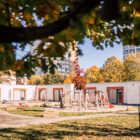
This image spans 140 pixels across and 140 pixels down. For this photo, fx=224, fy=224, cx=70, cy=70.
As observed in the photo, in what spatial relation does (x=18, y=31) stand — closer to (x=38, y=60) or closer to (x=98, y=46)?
(x=38, y=60)

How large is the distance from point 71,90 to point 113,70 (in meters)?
17.7

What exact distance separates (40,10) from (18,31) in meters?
0.79

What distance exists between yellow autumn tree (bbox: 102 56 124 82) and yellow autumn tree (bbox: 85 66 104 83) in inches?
65.0

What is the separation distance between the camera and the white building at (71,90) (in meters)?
32.9

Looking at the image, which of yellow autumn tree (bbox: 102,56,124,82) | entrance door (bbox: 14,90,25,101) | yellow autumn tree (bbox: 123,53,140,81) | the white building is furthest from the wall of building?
entrance door (bbox: 14,90,25,101)

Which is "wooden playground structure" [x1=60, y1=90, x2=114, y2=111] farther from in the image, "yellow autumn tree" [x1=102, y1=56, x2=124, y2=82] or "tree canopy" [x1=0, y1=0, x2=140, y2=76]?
"yellow autumn tree" [x1=102, y1=56, x2=124, y2=82]

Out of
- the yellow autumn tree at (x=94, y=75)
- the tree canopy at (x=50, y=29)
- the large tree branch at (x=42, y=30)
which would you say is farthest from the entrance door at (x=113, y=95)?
the large tree branch at (x=42, y=30)

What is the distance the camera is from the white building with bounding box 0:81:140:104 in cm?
3288

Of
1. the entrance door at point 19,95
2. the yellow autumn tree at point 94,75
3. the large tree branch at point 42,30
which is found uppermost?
the yellow autumn tree at point 94,75

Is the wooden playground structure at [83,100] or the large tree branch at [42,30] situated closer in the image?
the large tree branch at [42,30]

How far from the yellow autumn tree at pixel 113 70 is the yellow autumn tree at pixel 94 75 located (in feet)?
5.42

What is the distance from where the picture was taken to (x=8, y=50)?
9.23 feet

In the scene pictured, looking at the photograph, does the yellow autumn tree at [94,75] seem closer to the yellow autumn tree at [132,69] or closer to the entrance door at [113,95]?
the yellow autumn tree at [132,69]

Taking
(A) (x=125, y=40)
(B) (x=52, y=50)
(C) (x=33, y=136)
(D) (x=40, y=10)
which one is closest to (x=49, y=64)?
(B) (x=52, y=50)
